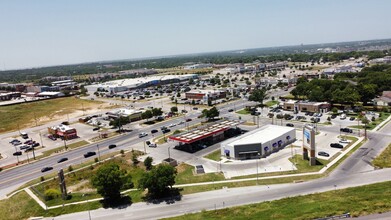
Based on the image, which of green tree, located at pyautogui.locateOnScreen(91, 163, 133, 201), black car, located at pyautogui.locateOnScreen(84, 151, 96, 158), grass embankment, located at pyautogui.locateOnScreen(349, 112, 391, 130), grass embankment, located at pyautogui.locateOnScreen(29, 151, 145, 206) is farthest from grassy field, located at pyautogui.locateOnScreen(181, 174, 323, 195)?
grass embankment, located at pyautogui.locateOnScreen(349, 112, 391, 130)

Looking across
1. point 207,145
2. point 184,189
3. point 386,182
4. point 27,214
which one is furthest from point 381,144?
point 27,214

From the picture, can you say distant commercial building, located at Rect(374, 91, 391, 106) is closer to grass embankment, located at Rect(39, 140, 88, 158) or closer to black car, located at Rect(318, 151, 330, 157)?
black car, located at Rect(318, 151, 330, 157)

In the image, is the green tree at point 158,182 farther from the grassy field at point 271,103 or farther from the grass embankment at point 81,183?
the grassy field at point 271,103

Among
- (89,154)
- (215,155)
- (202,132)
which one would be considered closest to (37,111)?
(89,154)

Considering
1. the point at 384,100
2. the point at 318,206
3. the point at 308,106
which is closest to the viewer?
the point at 318,206

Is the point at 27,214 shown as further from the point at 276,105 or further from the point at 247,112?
the point at 276,105

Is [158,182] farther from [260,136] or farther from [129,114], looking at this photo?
[129,114]
